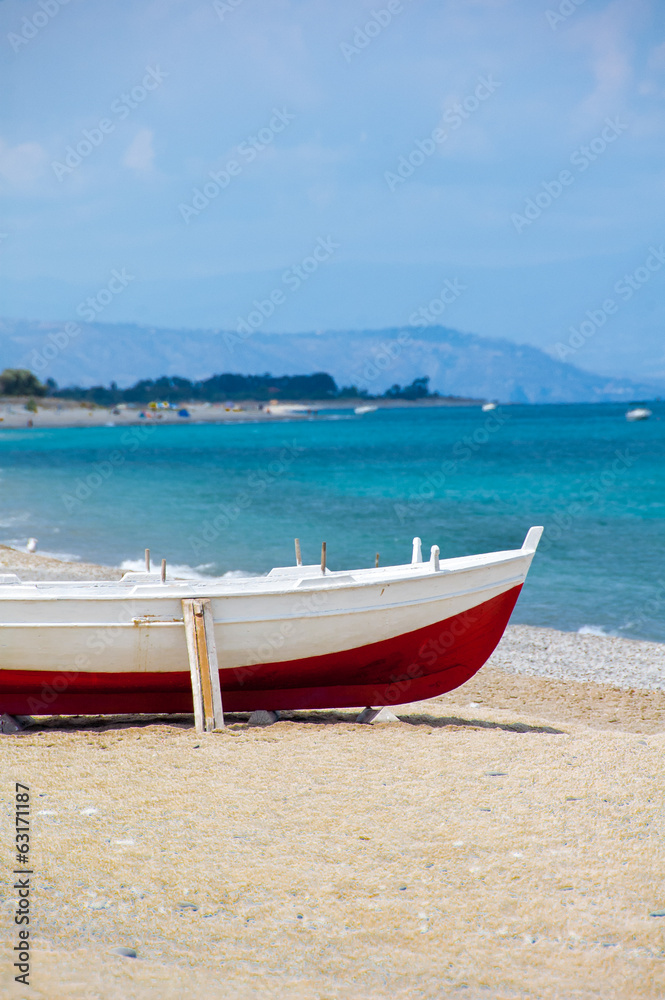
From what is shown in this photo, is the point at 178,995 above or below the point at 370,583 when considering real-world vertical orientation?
below

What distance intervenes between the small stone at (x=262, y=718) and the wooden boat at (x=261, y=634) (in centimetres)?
9

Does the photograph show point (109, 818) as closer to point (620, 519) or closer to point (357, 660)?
point (357, 660)

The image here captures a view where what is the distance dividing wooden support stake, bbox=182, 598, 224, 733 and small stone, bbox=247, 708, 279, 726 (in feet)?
1.93

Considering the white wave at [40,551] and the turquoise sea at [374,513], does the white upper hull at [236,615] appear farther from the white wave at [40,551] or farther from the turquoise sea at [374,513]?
the white wave at [40,551]

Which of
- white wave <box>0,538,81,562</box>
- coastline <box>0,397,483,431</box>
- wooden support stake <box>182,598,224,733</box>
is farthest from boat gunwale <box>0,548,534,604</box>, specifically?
coastline <box>0,397,483,431</box>

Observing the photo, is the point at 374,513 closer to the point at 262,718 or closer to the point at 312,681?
the point at 312,681

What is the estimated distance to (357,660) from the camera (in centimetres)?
878

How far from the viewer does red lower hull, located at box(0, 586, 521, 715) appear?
8.46m

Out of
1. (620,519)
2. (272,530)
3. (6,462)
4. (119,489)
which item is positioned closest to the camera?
(272,530)

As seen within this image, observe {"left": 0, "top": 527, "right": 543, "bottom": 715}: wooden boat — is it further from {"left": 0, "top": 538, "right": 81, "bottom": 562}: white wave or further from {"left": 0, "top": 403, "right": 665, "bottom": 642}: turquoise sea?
{"left": 0, "top": 538, "right": 81, "bottom": 562}: white wave

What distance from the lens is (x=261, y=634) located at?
8320 millimetres

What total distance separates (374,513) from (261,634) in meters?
22.4

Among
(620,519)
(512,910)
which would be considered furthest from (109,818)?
(620,519)

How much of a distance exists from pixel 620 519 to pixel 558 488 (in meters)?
11.8
